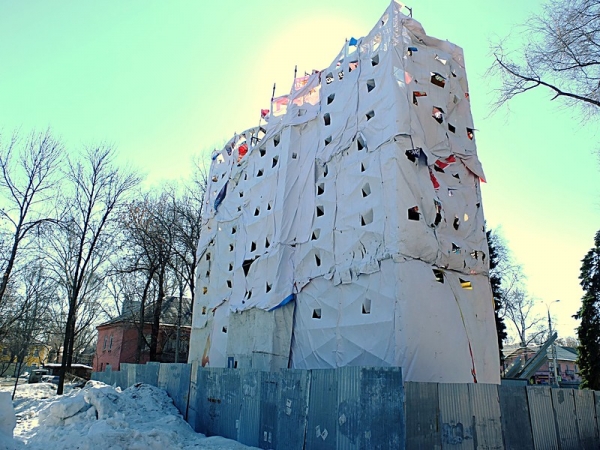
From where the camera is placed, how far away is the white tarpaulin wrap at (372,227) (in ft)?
48.5

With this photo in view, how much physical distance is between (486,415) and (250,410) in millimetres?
6819

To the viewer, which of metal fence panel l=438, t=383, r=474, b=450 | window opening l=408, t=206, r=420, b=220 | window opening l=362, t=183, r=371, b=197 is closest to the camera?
metal fence panel l=438, t=383, r=474, b=450

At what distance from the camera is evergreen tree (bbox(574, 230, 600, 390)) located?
86.2 ft

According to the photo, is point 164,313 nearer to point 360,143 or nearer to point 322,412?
point 360,143

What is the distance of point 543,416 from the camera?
36.4ft

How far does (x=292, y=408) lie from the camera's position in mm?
11930

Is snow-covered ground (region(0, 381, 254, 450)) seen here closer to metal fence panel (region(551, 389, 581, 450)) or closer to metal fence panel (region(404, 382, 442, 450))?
metal fence panel (region(404, 382, 442, 450))

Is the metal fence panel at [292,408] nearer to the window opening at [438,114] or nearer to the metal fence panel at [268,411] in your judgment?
the metal fence panel at [268,411]

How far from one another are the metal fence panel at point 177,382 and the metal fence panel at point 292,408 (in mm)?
6809

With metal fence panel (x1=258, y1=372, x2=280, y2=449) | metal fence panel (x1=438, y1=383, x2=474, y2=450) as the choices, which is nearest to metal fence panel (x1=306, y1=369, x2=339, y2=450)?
metal fence panel (x1=258, y1=372, x2=280, y2=449)

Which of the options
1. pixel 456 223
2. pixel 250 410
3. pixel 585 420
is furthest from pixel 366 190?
pixel 585 420

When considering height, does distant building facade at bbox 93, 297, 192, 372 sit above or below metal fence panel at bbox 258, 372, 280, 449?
above

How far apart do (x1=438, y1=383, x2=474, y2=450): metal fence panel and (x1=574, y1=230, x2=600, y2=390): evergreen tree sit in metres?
21.3

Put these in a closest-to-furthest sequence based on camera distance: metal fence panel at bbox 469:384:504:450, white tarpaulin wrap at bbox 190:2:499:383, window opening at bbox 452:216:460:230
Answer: metal fence panel at bbox 469:384:504:450, white tarpaulin wrap at bbox 190:2:499:383, window opening at bbox 452:216:460:230
